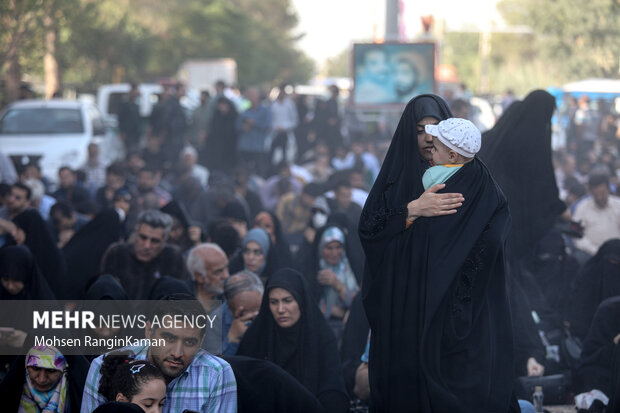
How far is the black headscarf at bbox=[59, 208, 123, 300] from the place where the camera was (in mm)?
7754

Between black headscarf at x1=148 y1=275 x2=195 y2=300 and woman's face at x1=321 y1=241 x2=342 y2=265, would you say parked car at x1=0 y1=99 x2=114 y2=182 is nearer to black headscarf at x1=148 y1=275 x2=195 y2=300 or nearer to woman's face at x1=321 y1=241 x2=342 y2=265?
woman's face at x1=321 y1=241 x2=342 y2=265

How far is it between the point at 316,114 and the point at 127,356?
14218mm

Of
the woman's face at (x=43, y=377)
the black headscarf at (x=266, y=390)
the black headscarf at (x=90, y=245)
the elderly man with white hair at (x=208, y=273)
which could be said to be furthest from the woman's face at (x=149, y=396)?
the black headscarf at (x=90, y=245)

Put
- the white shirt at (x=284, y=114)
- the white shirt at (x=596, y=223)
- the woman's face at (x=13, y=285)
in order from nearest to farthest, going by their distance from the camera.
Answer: the woman's face at (x=13, y=285) < the white shirt at (x=596, y=223) < the white shirt at (x=284, y=114)

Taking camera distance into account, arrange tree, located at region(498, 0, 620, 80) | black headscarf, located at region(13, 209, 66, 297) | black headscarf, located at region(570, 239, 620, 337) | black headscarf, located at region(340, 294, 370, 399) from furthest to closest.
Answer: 1. tree, located at region(498, 0, 620, 80)
2. black headscarf, located at region(13, 209, 66, 297)
3. black headscarf, located at region(570, 239, 620, 337)
4. black headscarf, located at region(340, 294, 370, 399)

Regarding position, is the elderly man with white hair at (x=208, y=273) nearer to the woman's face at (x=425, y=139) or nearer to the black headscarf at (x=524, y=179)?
the black headscarf at (x=524, y=179)

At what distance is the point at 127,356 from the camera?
4.34m

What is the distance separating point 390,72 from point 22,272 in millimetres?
7294

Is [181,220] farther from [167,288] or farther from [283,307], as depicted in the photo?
[283,307]

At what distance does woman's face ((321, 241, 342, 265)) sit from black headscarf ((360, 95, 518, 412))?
11.6 ft

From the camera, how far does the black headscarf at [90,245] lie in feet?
25.4

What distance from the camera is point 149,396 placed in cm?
410

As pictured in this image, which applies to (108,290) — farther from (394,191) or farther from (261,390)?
(394,191)

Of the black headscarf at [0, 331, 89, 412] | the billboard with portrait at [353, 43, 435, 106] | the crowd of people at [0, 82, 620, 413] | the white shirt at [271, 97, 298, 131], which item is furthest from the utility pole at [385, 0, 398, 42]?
the black headscarf at [0, 331, 89, 412]
